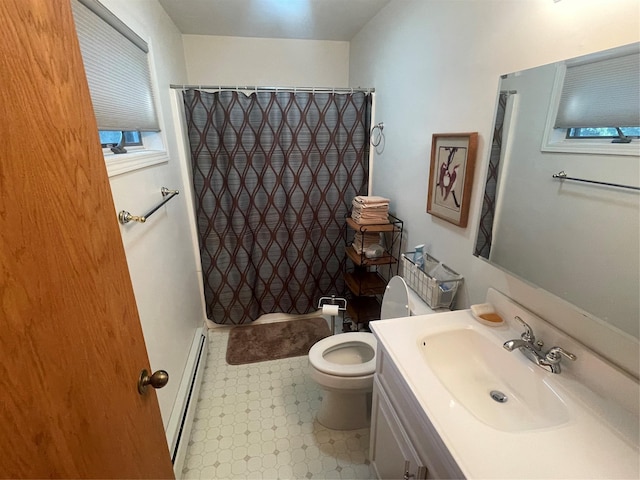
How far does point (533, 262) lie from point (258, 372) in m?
1.77

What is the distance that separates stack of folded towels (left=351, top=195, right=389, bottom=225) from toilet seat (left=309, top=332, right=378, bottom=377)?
0.71 meters

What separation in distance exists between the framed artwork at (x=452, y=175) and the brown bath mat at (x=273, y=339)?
1414mm

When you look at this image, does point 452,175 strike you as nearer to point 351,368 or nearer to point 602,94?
point 602,94

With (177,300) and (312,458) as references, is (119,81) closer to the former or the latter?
(177,300)

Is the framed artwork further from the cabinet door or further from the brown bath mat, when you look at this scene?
the brown bath mat

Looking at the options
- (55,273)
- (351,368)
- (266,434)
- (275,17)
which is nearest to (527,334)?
(351,368)

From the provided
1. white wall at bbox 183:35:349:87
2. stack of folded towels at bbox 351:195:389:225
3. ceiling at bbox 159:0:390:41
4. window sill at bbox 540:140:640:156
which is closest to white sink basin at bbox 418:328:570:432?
window sill at bbox 540:140:640:156

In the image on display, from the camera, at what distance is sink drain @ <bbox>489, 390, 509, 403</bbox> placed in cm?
100

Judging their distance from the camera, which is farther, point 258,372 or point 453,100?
point 258,372

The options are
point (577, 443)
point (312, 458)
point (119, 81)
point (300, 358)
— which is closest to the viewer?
point (577, 443)

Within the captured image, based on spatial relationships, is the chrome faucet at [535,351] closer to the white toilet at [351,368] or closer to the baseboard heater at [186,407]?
the white toilet at [351,368]

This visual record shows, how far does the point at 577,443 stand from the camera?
0.74m

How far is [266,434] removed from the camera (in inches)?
65.9

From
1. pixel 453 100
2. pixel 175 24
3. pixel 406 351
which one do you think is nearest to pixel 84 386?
pixel 406 351
